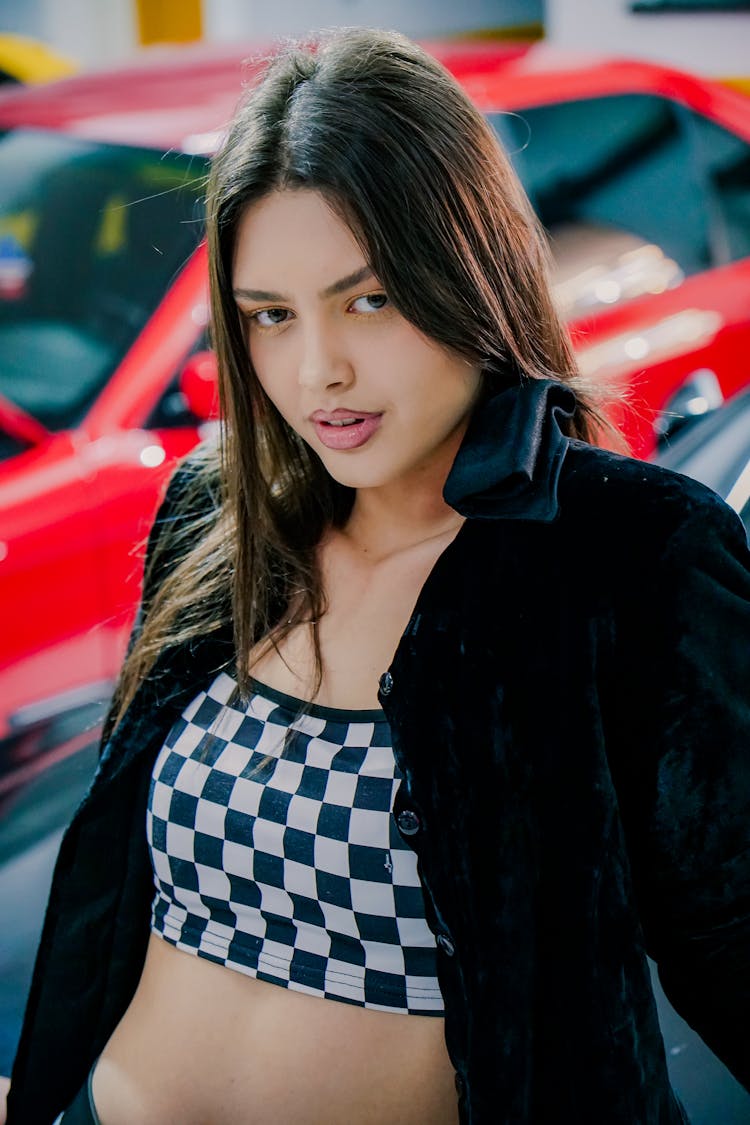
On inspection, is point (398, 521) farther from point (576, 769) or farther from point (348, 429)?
point (576, 769)

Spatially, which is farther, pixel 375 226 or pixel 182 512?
pixel 182 512

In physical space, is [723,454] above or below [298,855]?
above

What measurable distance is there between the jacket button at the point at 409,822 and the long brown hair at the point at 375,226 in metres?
0.25

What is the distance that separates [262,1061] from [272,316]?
2.39ft

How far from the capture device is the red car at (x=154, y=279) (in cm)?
228

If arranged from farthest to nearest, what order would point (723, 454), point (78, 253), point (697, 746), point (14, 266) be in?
point (14, 266)
point (78, 253)
point (723, 454)
point (697, 746)

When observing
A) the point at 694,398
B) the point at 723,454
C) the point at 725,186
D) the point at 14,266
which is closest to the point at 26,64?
the point at 14,266

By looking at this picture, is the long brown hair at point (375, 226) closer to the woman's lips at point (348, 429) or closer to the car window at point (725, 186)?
the woman's lips at point (348, 429)

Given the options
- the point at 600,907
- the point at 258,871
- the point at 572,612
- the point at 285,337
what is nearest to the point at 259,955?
the point at 258,871

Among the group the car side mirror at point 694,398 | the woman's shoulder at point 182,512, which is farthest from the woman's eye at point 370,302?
the car side mirror at point 694,398

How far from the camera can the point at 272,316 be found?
123cm

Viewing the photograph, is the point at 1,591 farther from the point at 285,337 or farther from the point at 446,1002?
the point at 446,1002

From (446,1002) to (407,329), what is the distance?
2.01ft

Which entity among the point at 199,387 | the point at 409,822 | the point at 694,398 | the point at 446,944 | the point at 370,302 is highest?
the point at 199,387
